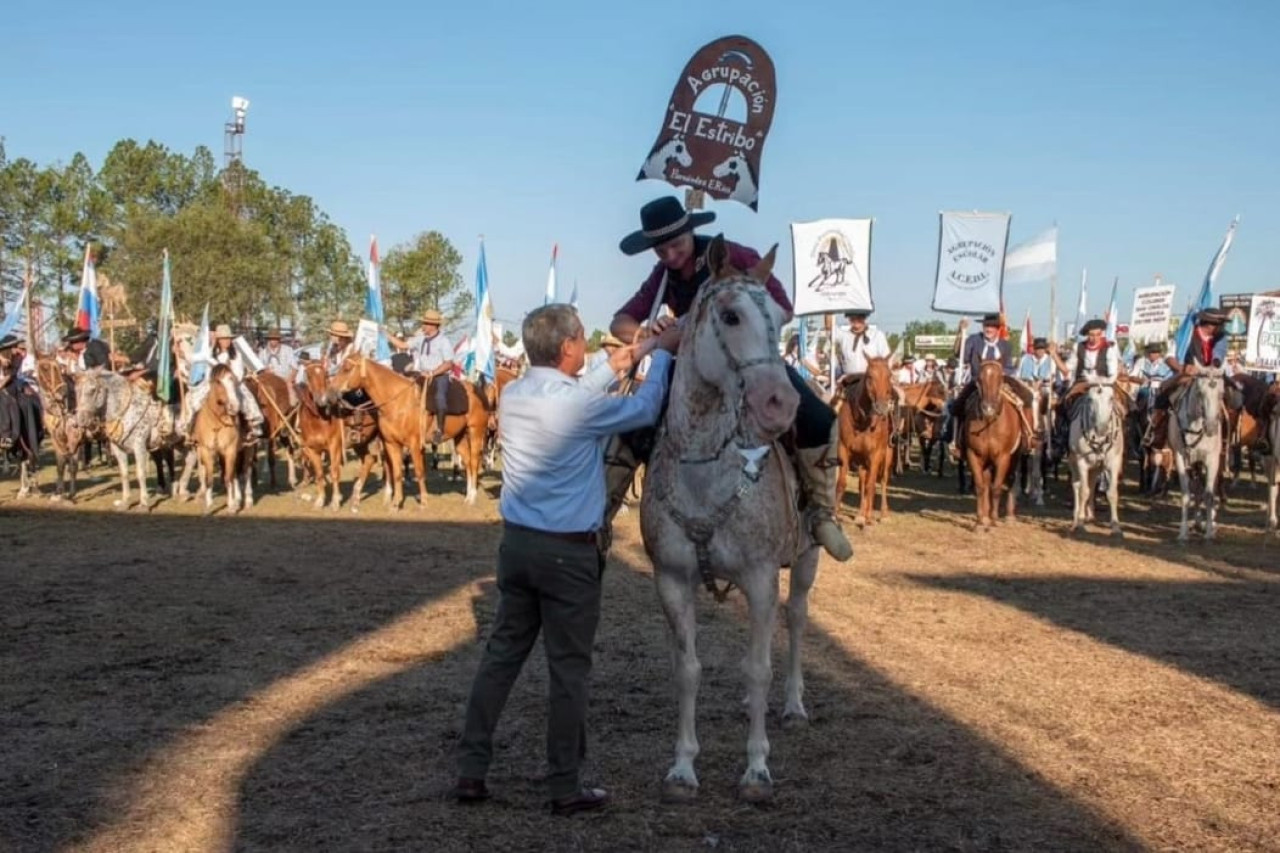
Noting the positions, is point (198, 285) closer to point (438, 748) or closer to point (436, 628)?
point (436, 628)

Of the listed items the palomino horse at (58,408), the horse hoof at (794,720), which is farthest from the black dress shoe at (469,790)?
the palomino horse at (58,408)

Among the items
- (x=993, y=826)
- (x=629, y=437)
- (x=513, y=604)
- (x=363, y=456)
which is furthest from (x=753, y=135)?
(x=363, y=456)

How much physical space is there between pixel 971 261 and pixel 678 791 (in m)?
13.7

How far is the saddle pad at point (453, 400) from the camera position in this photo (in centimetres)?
1919

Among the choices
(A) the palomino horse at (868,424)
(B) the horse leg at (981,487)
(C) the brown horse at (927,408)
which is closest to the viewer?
(A) the palomino horse at (868,424)

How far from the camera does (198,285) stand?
2007 inches

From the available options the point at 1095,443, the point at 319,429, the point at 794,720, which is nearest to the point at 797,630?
the point at 794,720

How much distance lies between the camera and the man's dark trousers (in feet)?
17.2

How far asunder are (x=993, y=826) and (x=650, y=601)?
597 centimetres

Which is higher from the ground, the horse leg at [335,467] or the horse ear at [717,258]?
the horse ear at [717,258]

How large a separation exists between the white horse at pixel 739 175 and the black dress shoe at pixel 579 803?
14.9ft

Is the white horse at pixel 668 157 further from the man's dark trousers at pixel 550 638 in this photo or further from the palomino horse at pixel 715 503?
the man's dark trousers at pixel 550 638

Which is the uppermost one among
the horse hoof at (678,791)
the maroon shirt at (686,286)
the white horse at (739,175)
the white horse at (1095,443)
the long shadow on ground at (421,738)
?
the white horse at (739,175)

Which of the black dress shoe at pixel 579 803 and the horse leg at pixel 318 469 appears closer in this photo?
the black dress shoe at pixel 579 803
